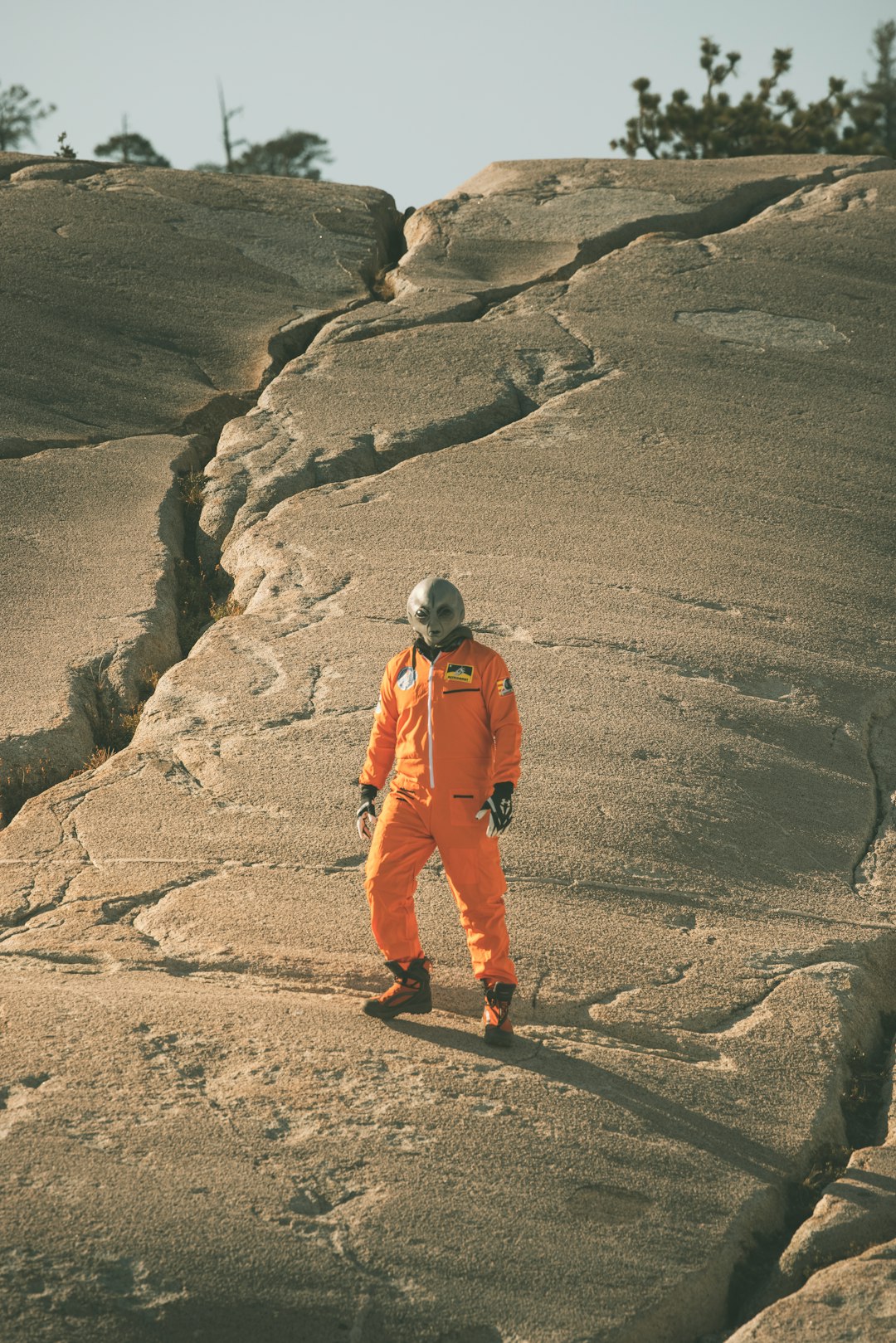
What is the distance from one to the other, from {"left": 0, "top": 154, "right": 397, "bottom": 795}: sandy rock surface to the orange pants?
276cm

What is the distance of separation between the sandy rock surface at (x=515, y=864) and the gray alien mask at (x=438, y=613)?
142cm

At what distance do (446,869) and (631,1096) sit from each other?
3.51 feet

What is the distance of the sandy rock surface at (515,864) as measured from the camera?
150 inches

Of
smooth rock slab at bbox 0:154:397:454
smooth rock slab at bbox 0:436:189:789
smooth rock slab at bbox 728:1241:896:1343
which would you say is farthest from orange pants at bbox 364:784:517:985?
smooth rock slab at bbox 0:154:397:454

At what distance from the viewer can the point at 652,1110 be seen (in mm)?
4395

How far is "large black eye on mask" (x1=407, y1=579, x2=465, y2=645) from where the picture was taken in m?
4.74

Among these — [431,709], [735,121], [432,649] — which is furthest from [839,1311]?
[735,121]

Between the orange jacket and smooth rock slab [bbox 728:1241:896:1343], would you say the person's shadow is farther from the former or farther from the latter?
the orange jacket

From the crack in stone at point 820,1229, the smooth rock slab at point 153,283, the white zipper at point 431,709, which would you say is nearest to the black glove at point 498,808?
the white zipper at point 431,709

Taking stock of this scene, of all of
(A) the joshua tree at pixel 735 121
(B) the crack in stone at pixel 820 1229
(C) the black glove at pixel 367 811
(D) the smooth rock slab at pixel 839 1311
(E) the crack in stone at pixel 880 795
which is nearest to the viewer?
(D) the smooth rock slab at pixel 839 1311

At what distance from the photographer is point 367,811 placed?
5.04 metres

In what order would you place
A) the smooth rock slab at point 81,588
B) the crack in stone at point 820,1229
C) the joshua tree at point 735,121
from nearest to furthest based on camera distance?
the crack in stone at point 820,1229 < the smooth rock slab at point 81,588 < the joshua tree at point 735,121

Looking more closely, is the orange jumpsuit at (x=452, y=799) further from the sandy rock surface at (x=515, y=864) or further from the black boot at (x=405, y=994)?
the sandy rock surface at (x=515, y=864)

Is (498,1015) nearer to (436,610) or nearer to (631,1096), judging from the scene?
(631,1096)
